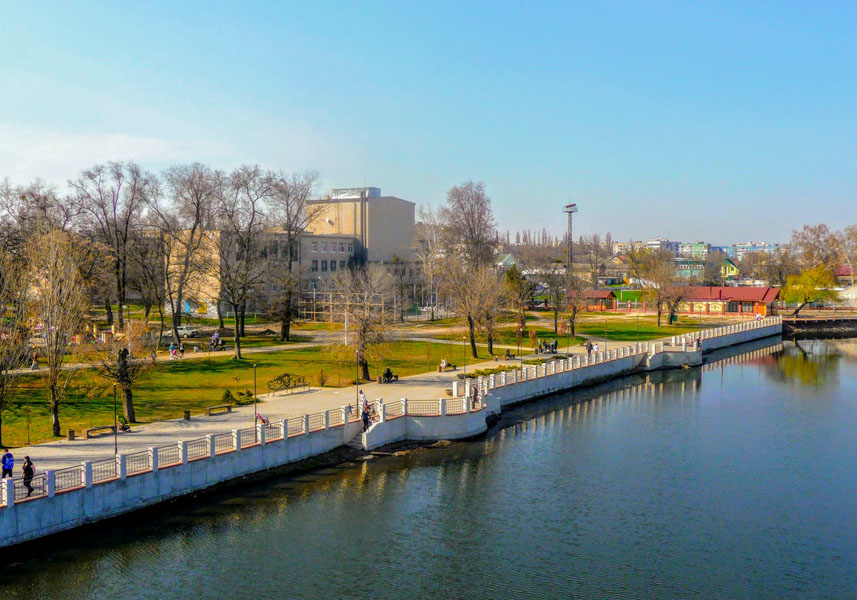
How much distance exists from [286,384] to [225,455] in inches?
472

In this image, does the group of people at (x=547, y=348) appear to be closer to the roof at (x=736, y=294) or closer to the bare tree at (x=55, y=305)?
the bare tree at (x=55, y=305)

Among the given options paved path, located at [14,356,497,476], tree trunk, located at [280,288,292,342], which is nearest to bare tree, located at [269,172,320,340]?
tree trunk, located at [280,288,292,342]

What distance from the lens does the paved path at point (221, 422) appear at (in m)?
25.0

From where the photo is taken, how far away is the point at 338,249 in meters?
88.2

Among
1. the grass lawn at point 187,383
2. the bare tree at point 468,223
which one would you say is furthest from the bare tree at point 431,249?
the grass lawn at point 187,383

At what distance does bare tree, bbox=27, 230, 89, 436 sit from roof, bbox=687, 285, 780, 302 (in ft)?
261

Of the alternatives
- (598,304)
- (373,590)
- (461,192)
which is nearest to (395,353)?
(461,192)

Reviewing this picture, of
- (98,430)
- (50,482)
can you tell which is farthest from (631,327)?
(50,482)

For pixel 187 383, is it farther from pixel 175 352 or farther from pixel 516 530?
pixel 516 530

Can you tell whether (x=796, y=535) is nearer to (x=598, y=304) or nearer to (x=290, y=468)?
(x=290, y=468)

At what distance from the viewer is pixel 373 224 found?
9250 centimetres

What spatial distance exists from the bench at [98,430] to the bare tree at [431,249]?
148 feet

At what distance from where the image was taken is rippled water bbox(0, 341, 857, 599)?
1952 cm

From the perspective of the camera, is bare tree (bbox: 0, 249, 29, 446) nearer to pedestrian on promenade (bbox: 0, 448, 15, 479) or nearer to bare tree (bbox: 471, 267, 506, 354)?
pedestrian on promenade (bbox: 0, 448, 15, 479)
